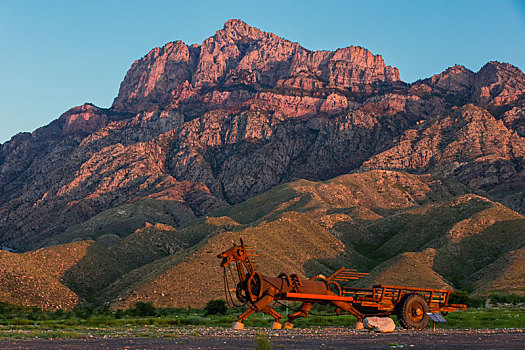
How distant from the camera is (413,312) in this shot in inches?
918

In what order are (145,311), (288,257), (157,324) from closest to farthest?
(157,324) → (145,311) → (288,257)

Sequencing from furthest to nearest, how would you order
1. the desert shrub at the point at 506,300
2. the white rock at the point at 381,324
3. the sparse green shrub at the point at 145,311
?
the desert shrub at the point at 506,300 → the sparse green shrub at the point at 145,311 → the white rock at the point at 381,324

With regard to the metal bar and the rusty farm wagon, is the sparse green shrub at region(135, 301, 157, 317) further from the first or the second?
the metal bar

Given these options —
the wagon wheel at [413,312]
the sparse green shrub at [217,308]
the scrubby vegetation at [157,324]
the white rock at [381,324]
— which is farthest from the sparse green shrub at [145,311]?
the white rock at [381,324]

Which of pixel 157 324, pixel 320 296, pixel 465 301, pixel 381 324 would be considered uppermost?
pixel 320 296

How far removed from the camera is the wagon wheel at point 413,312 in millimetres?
22844

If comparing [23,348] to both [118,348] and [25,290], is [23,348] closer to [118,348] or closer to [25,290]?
[118,348]

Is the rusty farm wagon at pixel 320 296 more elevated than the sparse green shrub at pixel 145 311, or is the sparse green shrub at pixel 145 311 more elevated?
the rusty farm wagon at pixel 320 296

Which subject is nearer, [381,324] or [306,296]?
[306,296]

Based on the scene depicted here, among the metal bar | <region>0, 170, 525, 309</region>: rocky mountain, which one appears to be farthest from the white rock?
<region>0, 170, 525, 309</region>: rocky mountain

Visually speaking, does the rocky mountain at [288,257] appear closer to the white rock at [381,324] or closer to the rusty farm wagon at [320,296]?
the rusty farm wagon at [320,296]

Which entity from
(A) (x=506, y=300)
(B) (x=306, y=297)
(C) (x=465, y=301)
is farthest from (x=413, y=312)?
(A) (x=506, y=300)

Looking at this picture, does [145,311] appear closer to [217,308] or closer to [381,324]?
[217,308]

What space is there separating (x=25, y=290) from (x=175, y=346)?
195 ft
